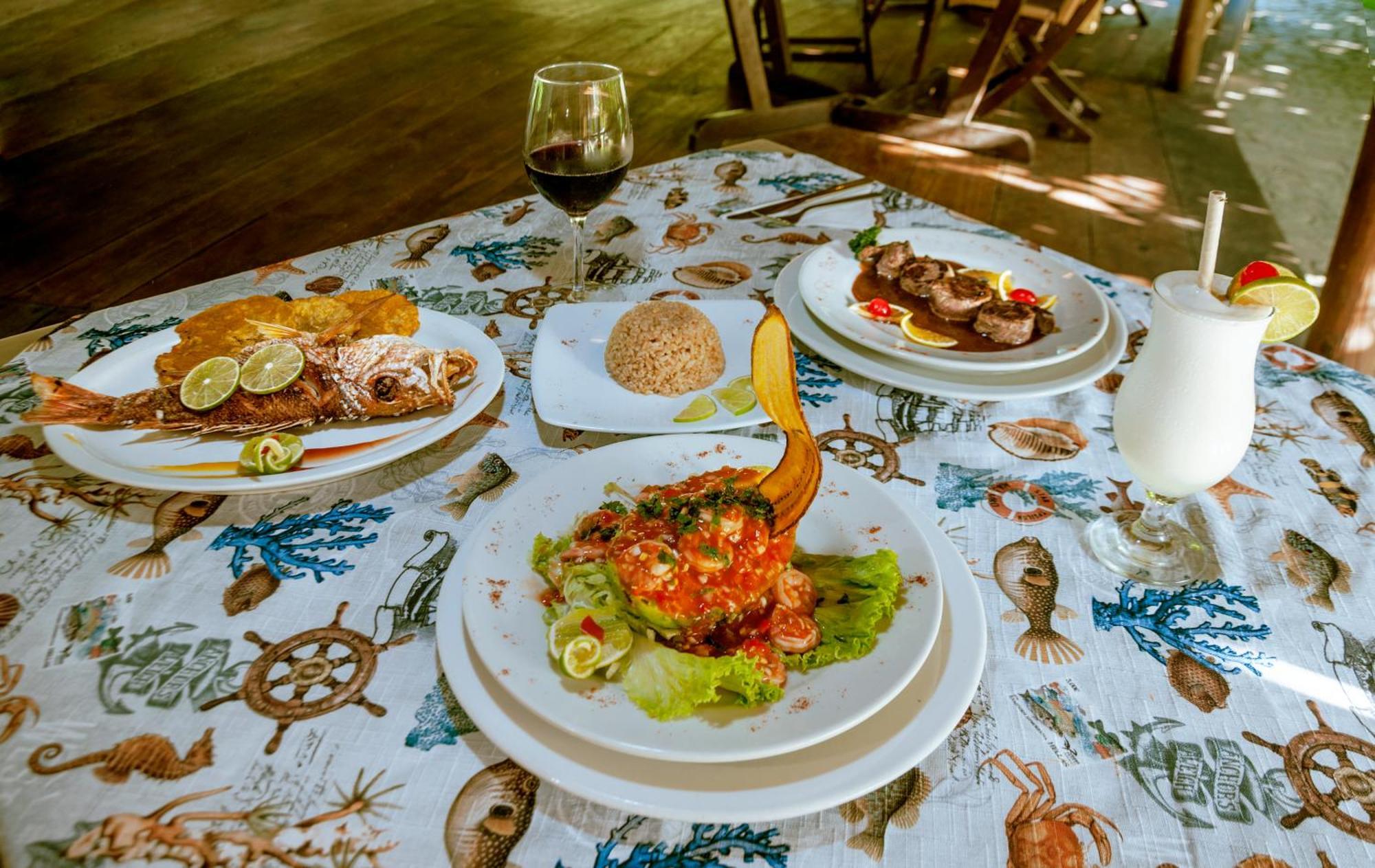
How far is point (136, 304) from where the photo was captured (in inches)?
47.6

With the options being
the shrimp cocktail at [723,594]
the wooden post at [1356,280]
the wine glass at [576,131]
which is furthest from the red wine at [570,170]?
the wooden post at [1356,280]

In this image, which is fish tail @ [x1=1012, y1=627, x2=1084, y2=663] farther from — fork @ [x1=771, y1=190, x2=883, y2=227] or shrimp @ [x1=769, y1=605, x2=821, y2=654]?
fork @ [x1=771, y1=190, x2=883, y2=227]

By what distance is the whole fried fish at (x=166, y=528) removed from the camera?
2.63 feet

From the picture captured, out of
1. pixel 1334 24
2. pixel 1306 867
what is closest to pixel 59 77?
pixel 1306 867

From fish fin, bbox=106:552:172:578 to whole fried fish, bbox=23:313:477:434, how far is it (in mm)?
152

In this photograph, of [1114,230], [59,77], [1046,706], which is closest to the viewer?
[1046,706]

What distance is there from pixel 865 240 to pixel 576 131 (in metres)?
0.44

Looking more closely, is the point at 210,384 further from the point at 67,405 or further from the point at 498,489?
the point at 498,489

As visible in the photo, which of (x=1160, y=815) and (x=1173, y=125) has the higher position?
(x=1160, y=815)

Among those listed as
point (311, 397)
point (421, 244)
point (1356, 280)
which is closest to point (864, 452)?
point (311, 397)

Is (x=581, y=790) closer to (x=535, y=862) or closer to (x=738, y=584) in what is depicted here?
(x=535, y=862)

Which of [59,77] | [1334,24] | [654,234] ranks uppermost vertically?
[654,234]

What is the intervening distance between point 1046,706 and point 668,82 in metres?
4.70

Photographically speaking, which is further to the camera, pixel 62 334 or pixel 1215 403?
pixel 62 334
